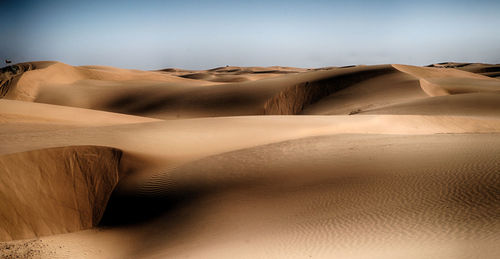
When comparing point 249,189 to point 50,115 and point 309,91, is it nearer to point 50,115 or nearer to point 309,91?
point 50,115

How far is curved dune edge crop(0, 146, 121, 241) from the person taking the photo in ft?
30.1

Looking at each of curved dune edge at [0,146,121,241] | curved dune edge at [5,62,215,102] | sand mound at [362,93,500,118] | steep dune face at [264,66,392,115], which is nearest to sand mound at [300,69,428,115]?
steep dune face at [264,66,392,115]

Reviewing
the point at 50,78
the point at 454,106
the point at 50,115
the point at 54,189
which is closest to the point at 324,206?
the point at 54,189

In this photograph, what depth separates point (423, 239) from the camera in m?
5.03

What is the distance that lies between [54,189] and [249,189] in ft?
17.0

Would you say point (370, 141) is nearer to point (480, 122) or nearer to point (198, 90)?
point (480, 122)

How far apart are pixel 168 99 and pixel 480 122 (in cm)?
2415

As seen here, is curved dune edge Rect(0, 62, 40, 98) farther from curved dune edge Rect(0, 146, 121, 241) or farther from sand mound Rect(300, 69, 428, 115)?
curved dune edge Rect(0, 146, 121, 241)

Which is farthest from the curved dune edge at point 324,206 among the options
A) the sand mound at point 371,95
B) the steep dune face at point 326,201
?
the sand mound at point 371,95

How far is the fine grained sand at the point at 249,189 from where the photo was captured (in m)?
5.54

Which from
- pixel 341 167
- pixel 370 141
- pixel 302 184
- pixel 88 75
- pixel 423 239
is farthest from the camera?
pixel 88 75

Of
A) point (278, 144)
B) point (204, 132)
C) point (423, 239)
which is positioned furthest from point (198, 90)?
point (423, 239)

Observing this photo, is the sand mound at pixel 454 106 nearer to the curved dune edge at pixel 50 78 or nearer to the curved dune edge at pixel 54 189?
the curved dune edge at pixel 54 189

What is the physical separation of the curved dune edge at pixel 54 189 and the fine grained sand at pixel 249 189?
27 millimetres
